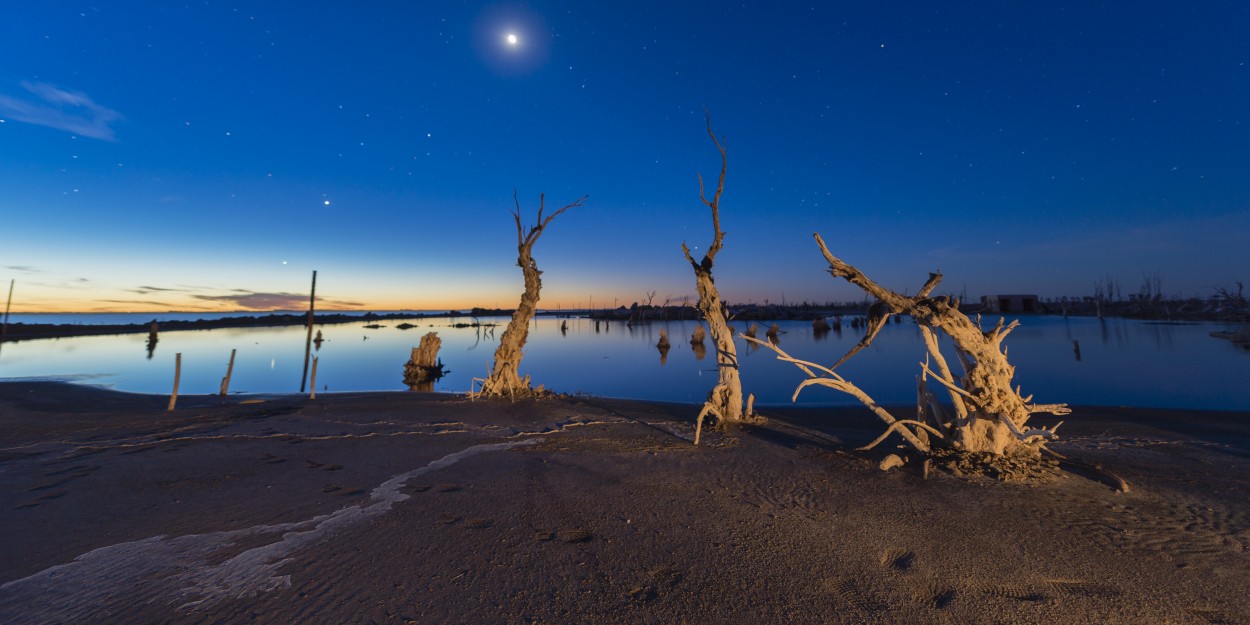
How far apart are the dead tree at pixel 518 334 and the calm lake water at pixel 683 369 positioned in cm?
176

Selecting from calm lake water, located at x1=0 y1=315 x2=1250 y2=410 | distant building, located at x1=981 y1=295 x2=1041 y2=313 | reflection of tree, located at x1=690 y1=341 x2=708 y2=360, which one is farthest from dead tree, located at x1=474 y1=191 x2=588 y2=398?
distant building, located at x1=981 y1=295 x2=1041 y2=313

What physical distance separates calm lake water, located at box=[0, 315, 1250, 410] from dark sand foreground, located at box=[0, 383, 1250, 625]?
10245 millimetres

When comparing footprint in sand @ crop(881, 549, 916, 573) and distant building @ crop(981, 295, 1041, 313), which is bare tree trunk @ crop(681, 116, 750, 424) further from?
distant building @ crop(981, 295, 1041, 313)

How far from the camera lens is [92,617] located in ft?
10.1

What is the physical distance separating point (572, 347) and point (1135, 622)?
136 feet

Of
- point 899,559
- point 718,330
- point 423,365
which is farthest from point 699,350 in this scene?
point 899,559

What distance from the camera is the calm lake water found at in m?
18.9

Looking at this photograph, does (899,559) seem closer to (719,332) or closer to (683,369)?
(719,332)

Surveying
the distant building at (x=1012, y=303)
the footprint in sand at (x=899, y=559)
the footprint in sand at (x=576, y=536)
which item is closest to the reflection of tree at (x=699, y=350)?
the footprint in sand at (x=576, y=536)

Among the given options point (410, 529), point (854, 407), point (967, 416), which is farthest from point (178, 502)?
point (854, 407)

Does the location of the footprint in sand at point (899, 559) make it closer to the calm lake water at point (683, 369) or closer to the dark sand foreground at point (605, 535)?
the dark sand foreground at point (605, 535)

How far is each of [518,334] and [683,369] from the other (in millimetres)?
14332

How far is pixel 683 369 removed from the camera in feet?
89.8

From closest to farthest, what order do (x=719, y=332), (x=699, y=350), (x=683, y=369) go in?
(x=719, y=332), (x=683, y=369), (x=699, y=350)
